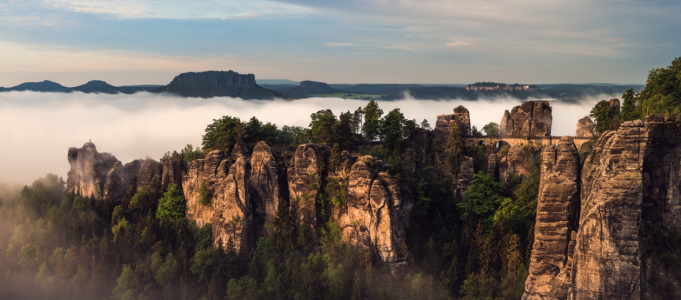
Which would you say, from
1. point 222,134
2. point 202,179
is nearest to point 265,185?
point 202,179

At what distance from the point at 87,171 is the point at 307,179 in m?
33.3

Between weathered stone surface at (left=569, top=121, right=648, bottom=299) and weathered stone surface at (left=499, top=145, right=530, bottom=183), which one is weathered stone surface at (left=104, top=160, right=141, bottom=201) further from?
weathered stone surface at (left=569, top=121, right=648, bottom=299)

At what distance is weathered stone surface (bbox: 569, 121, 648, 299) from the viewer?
1272 inches

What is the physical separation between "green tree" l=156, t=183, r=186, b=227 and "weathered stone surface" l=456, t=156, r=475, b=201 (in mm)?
32098

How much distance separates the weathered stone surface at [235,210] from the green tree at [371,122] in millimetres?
18498

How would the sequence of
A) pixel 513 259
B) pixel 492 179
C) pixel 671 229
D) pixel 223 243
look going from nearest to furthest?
pixel 671 229 < pixel 513 259 < pixel 223 243 < pixel 492 179

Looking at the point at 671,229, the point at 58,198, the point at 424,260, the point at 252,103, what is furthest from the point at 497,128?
the point at 252,103

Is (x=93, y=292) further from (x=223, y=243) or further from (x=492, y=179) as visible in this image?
(x=492, y=179)

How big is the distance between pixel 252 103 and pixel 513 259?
16507 centimetres

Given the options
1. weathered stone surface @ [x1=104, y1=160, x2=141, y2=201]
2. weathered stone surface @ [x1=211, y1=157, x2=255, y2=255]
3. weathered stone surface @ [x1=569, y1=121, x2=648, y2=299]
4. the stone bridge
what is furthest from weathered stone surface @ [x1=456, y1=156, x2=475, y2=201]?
weathered stone surface @ [x1=104, y1=160, x2=141, y2=201]

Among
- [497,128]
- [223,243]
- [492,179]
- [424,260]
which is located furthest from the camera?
[497,128]

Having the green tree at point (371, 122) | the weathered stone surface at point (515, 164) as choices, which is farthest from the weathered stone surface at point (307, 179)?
the weathered stone surface at point (515, 164)

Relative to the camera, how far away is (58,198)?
228ft

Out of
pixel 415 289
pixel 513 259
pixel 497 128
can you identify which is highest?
pixel 497 128
